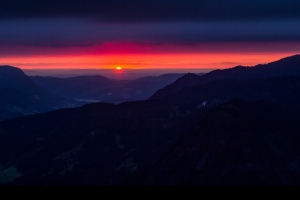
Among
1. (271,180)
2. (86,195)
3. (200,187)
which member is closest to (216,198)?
(200,187)

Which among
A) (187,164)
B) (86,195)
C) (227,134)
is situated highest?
(86,195)

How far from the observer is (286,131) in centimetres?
18888

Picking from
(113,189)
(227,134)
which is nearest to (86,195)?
(113,189)

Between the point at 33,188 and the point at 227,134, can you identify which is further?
the point at 227,134

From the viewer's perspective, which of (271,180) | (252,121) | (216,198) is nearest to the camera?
(216,198)

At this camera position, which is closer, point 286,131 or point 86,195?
point 86,195

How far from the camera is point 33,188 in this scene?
620cm

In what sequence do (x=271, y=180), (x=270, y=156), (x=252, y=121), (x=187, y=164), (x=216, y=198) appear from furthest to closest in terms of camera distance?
1. (x=252, y=121)
2. (x=187, y=164)
3. (x=270, y=156)
4. (x=271, y=180)
5. (x=216, y=198)

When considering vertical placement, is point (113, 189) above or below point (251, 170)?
above

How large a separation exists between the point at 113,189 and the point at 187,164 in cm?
17770

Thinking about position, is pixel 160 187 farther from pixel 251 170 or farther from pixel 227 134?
pixel 227 134

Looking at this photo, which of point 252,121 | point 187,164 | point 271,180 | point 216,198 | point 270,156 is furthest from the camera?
point 252,121

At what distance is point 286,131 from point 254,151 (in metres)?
31.6

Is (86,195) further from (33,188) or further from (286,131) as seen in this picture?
(286,131)
